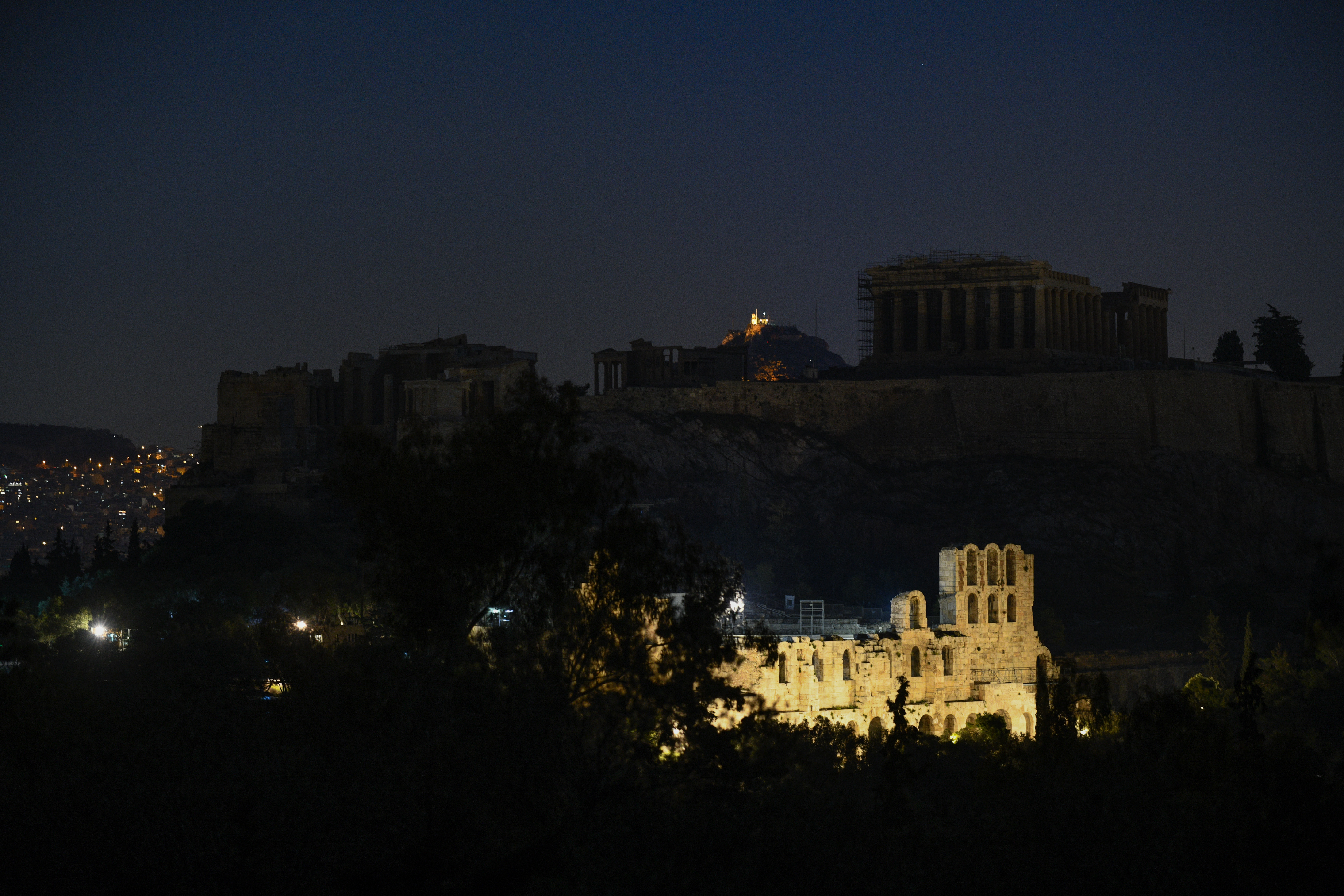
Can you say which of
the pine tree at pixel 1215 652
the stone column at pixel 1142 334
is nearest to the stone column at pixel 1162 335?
the stone column at pixel 1142 334

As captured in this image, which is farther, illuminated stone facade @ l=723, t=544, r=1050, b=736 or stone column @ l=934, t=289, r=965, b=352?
stone column @ l=934, t=289, r=965, b=352

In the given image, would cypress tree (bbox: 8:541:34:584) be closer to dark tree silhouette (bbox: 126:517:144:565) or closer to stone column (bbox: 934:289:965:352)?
dark tree silhouette (bbox: 126:517:144:565)

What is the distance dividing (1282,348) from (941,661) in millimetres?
57089

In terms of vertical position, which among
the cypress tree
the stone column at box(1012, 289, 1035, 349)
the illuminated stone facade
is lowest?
the illuminated stone facade

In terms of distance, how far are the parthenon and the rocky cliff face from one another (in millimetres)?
10286

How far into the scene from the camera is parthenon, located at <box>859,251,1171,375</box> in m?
90.2

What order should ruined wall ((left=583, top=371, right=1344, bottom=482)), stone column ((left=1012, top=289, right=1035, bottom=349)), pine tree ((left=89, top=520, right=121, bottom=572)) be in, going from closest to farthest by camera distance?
pine tree ((left=89, top=520, right=121, bottom=572)) → ruined wall ((left=583, top=371, right=1344, bottom=482)) → stone column ((left=1012, top=289, right=1035, bottom=349))

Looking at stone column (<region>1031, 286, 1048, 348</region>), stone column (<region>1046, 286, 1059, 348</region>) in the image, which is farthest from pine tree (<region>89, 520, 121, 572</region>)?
stone column (<region>1046, 286, 1059, 348</region>)

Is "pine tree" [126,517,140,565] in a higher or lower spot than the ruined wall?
lower

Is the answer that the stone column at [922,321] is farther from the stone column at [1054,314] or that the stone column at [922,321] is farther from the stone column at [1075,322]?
the stone column at [1075,322]

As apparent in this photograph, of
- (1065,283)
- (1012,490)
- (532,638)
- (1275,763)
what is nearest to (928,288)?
(1065,283)

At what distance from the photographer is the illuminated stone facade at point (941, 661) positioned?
43188 mm

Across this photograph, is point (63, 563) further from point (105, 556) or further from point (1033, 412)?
point (1033, 412)

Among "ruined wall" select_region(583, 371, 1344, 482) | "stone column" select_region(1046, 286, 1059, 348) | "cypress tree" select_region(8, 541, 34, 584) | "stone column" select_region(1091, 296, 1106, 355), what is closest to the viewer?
"cypress tree" select_region(8, 541, 34, 584)
